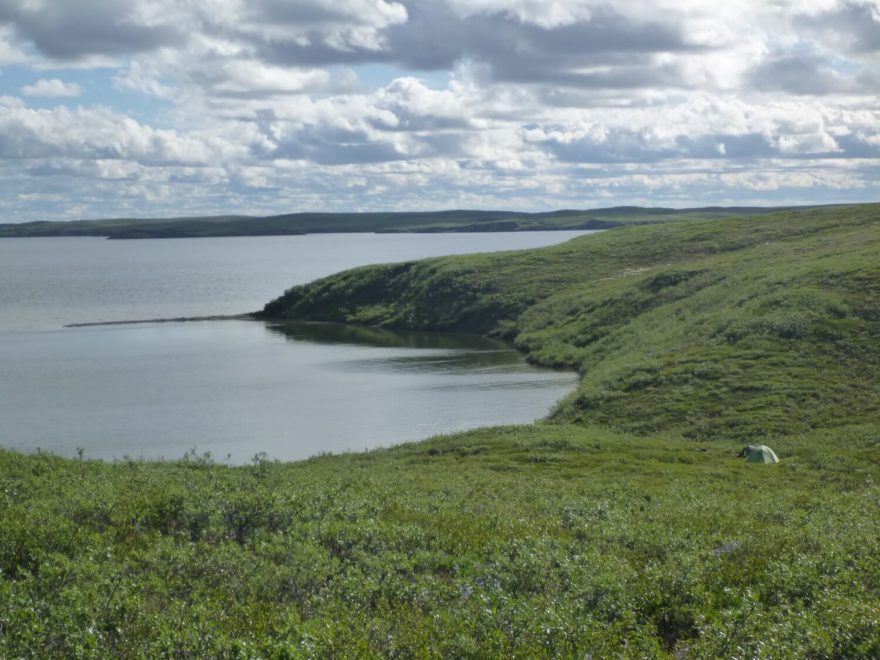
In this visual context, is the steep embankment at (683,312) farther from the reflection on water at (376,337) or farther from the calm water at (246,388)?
the calm water at (246,388)

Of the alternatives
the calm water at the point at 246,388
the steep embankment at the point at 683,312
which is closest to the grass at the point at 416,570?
the calm water at the point at 246,388

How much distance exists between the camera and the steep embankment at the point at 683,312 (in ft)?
159

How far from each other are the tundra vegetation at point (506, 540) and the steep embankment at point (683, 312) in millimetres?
358

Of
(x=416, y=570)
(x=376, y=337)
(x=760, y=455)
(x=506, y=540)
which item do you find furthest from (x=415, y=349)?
(x=416, y=570)

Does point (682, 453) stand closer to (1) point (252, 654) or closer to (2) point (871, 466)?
(2) point (871, 466)

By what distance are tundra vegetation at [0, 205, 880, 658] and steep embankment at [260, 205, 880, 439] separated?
0.36 metres

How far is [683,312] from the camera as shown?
73250 millimetres

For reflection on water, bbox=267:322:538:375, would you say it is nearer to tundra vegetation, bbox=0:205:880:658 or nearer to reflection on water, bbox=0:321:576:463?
reflection on water, bbox=0:321:576:463

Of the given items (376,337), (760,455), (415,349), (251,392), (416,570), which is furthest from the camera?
(376,337)

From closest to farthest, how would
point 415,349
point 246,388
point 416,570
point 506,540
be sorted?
point 416,570 < point 506,540 < point 246,388 < point 415,349

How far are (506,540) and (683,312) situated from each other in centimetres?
5787

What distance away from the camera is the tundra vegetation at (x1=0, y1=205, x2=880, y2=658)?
12102 mm

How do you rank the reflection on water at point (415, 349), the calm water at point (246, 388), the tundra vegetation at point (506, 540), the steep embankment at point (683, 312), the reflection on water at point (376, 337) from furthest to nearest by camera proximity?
the reflection on water at point (376, 337) < the reflection on water at point (415, 349) < the steep embankment at point (683, 312) < the calm water at point (246, 388) < the tundra vegetation at point (506, 540)

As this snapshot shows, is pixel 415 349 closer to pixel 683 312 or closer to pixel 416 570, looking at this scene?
pixel 683 312
